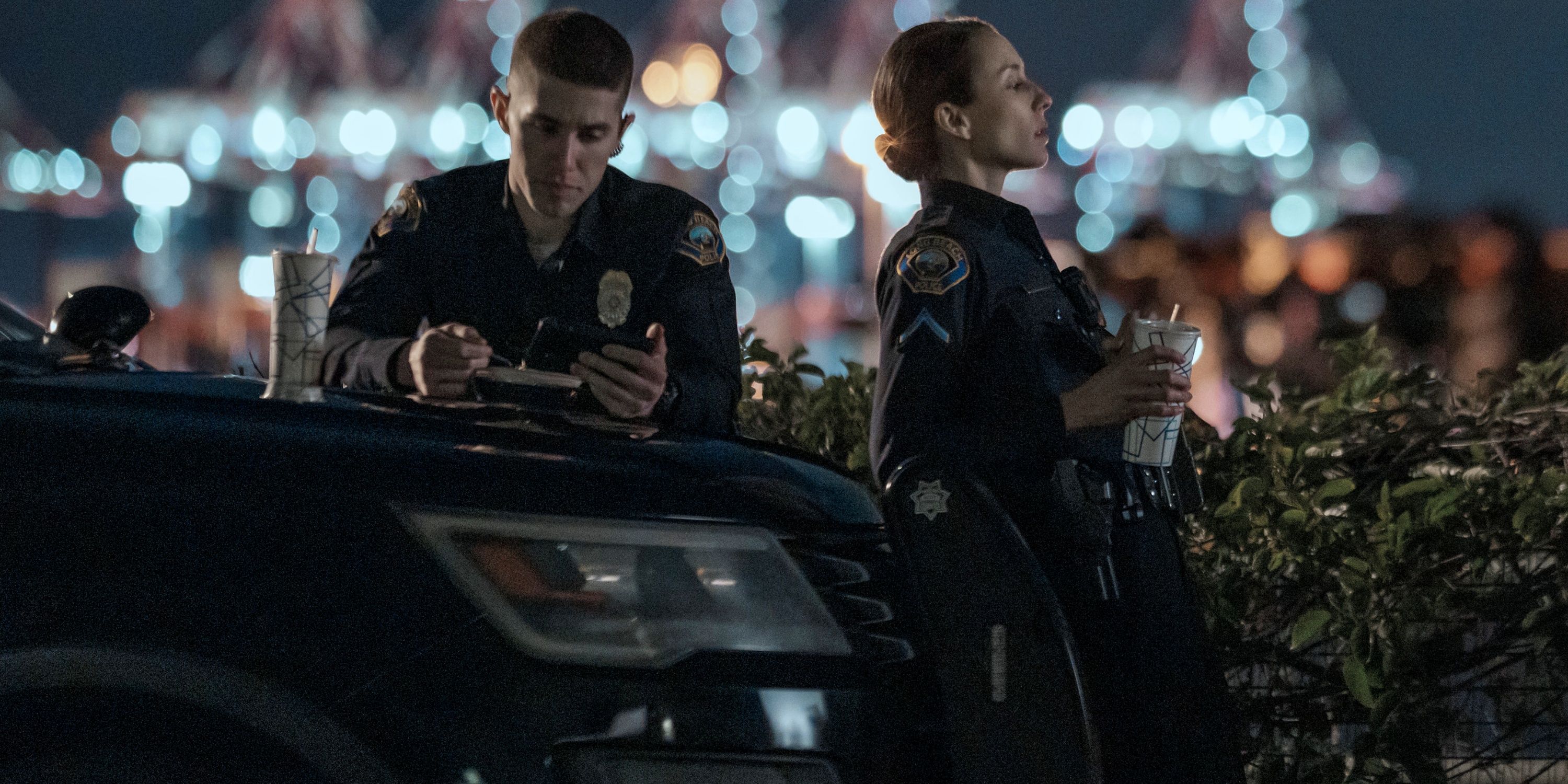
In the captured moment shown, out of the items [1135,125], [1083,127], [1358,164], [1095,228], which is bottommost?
[1095,228]

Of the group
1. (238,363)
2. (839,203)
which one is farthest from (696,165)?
(238,363)

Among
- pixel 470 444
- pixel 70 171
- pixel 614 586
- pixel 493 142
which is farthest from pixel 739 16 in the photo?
pixel 614 586

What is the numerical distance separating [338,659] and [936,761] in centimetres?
56

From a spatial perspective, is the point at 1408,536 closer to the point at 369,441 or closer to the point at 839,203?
the point at 369,441

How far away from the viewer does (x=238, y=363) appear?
13.2 ft

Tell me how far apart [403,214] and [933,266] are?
1.00m

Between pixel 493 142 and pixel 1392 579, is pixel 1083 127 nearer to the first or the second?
pixel 493 142

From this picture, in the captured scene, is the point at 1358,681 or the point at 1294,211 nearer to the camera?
the point at 1358,681

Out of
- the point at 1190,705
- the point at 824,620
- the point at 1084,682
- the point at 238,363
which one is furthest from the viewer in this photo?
the point at 238,363

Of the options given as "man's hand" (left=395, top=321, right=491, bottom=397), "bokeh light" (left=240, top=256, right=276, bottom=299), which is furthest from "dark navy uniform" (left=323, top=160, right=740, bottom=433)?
"bokeh light" (left=240, top=256, right=276, bottom=299)

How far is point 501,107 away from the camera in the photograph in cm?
271

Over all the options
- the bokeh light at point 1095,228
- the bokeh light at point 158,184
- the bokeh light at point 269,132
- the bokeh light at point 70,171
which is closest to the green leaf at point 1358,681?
the bokeh light at point 269,132

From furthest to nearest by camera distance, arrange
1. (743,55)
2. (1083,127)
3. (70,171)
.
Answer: (70,171) → (1083,127) → (743,55)

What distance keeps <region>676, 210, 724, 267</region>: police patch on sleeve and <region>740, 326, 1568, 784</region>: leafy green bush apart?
15.7 inches
